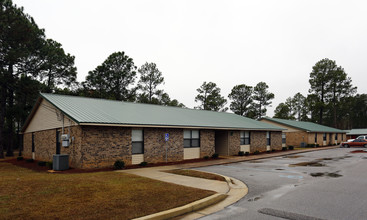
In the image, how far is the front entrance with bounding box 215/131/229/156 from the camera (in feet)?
84.7

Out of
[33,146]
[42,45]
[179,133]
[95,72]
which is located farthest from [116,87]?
[179,133]

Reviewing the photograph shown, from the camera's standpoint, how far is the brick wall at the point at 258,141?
94.5ft

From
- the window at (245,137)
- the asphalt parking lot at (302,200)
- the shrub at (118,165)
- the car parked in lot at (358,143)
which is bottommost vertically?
the car parked in lot at (358,143)

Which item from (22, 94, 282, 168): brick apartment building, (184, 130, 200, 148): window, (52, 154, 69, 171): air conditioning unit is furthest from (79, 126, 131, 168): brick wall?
(184, 130, 200, 148): window

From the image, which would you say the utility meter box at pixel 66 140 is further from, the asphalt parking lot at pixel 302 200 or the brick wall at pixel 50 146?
the asphalt parking lot at pixel 302 200

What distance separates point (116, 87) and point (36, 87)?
15.8 m

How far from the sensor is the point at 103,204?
22.8 ft

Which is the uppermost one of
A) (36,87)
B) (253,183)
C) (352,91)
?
(352,91)

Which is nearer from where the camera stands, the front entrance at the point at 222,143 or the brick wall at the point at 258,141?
the front entrance at the point at 222,143

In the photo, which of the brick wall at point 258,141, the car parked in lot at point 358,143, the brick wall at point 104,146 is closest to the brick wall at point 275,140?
the brick wall at point 258,141

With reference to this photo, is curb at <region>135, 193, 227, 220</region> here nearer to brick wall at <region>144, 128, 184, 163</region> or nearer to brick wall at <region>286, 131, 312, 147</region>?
brick wall at <region>144, 128, 184, 163</region>

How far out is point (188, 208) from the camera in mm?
6910

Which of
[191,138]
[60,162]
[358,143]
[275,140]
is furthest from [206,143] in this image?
[358,143]

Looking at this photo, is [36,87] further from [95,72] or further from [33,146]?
[95,72]
